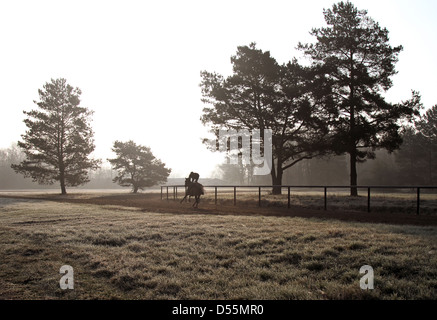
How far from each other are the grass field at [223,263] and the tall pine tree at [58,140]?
29369 millimetres

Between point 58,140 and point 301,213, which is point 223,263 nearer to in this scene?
point 301,213

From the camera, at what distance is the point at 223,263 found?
15.9 feet

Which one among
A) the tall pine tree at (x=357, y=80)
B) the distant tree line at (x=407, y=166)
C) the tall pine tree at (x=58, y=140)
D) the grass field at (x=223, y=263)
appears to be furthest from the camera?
the distant tree line at (x=407, y=166)

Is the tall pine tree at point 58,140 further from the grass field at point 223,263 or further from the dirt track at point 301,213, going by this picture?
the grass field at point 223,263

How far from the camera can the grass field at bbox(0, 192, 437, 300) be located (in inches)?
147

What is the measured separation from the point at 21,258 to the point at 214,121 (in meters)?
17.8

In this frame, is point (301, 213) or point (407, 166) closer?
point (301, 213)

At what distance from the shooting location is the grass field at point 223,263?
3727mm

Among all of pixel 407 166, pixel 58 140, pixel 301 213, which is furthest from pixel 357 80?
pixel 407 166

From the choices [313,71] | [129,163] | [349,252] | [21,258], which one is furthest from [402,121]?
[129,163]

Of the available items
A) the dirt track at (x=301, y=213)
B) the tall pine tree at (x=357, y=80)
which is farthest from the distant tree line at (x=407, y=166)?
the dirt track at (x=301, y=213)

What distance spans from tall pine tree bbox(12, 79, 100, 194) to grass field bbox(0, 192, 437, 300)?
29.4 meters

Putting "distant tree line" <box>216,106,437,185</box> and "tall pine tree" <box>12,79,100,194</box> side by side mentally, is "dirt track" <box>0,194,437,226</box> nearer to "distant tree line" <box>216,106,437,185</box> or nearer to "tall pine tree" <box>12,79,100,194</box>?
"tall pine tree" <box>12,79,100,194</box>

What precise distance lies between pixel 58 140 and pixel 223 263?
3534 centimetres
